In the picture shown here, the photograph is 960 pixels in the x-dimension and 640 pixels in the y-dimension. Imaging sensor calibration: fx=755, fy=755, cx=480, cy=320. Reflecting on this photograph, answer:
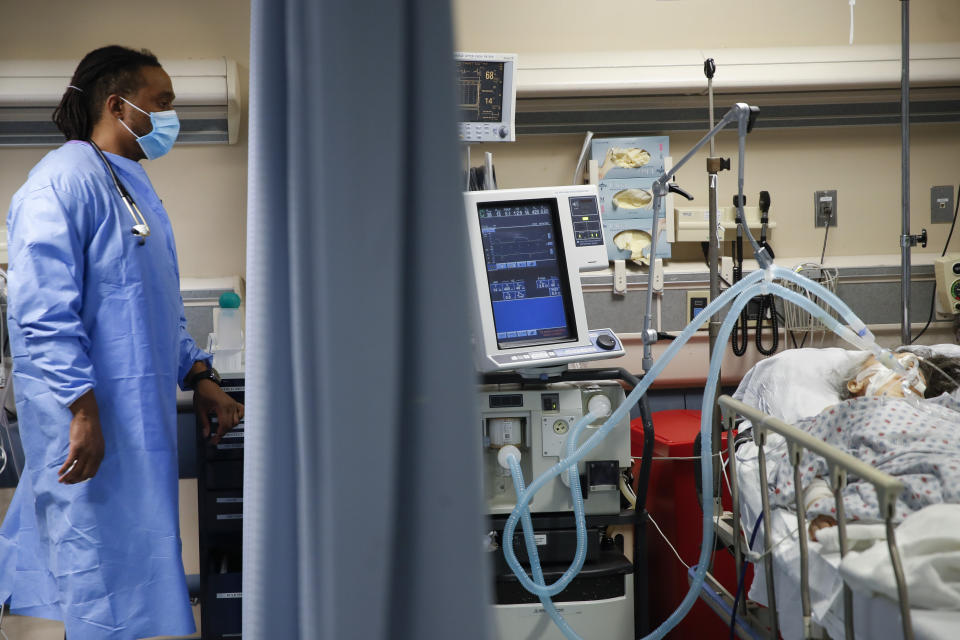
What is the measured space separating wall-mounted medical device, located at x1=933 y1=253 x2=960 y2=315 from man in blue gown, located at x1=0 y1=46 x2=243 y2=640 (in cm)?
303

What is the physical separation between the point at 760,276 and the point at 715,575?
1125mm

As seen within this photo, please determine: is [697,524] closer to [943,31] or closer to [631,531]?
[631,531]

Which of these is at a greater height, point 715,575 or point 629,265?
point 629,265

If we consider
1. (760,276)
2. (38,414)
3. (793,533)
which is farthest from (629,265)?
(38,414)

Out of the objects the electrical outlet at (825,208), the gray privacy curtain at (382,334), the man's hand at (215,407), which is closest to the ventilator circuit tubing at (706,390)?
the man's hand at (215,407)

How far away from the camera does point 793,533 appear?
5.40 ft

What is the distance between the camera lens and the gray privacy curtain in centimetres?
59

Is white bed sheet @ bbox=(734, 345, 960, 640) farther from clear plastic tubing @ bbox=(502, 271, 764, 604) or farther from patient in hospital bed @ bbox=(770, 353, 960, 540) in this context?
clear plastic tubing @ bbox=(502, 271, 764, 604)

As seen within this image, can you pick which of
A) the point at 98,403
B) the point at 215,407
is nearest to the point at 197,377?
the point at 215,407

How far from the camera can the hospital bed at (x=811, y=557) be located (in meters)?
1.23

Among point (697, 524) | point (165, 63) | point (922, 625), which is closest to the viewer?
point (922, 625)

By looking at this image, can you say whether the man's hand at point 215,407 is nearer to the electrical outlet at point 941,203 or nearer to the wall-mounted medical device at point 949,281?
the wall-mounted medical device at point 949,281

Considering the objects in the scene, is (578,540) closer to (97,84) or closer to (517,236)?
(517,236)

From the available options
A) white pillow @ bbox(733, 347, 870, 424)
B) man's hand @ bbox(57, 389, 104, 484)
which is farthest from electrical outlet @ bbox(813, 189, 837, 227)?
man's hand @ bbox(57, 389, 104, 484)
